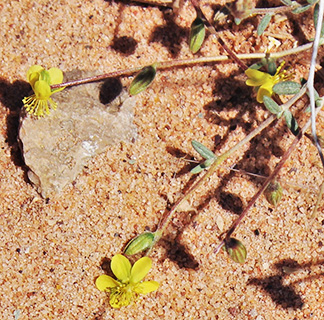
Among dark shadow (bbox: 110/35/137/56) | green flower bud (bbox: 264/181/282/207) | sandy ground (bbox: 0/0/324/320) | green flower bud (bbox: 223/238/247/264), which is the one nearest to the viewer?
green flower bud (bbox: 223/238/247/264)

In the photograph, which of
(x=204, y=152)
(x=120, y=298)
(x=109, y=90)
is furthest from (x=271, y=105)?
(x=120, y=298)

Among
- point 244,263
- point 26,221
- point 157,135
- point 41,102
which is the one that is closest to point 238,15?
point 157,135

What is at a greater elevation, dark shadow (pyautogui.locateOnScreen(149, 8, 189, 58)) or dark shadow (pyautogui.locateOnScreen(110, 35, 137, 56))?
dark shadow (pyautogui.locateOnScreen(149, 8, 189, 58))

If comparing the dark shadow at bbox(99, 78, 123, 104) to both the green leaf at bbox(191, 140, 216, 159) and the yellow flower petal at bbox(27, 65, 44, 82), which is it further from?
the green leaf at bbox(191, 140, 216, 159)

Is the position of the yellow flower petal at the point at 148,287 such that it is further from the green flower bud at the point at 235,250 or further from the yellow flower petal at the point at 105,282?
the green flower bud at the point at 235,250

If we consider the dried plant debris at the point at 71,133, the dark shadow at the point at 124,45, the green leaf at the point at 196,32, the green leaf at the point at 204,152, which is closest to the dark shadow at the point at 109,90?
the dried plant debris at the point at 71,133

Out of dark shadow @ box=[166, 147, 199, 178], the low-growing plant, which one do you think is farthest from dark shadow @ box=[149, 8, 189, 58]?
dark shadow @ box=[166, 147, 199, 178]

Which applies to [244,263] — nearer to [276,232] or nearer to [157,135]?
[276,232]
